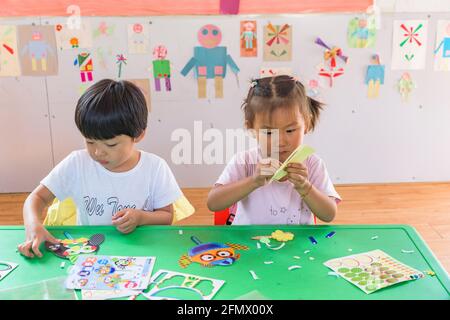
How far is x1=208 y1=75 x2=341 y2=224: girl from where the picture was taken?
1123 millimetres

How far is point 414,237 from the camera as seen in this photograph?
3.36 feet

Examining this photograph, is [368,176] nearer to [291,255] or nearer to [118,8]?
[118,8]

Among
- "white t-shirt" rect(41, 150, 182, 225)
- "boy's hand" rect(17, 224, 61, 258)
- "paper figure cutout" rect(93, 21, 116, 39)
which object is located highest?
"paper figure cutout" rect(93, 21, 116, 39)

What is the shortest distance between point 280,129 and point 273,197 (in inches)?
8.2

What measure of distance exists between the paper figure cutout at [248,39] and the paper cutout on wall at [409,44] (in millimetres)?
778

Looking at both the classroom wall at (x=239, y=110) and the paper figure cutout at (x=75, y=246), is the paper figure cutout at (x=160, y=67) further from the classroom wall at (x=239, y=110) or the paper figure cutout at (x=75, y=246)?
the paper figure cutout at (x=75, y=246)

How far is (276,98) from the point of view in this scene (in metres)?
1.16

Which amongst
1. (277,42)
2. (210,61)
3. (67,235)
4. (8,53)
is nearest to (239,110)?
(210,61)

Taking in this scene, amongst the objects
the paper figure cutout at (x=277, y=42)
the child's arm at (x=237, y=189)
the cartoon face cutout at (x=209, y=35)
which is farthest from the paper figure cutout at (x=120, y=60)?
the child's arm at (x=237, y=189)

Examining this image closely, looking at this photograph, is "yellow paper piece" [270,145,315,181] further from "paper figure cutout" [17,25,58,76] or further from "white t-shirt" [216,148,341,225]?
"paper figure cutout" [17,25,58,76]

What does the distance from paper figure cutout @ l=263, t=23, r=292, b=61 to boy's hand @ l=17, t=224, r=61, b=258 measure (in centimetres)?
186

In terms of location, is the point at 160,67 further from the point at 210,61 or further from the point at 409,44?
the point at 409,44

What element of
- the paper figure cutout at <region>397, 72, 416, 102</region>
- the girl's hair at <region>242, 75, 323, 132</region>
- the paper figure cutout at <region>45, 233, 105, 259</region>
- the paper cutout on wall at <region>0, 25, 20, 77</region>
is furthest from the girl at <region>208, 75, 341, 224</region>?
the paper cutout on wall at <region>0, 25, 20, 77</region>

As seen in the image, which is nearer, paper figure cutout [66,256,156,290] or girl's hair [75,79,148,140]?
paper figure cutout [66,256,156,290]
